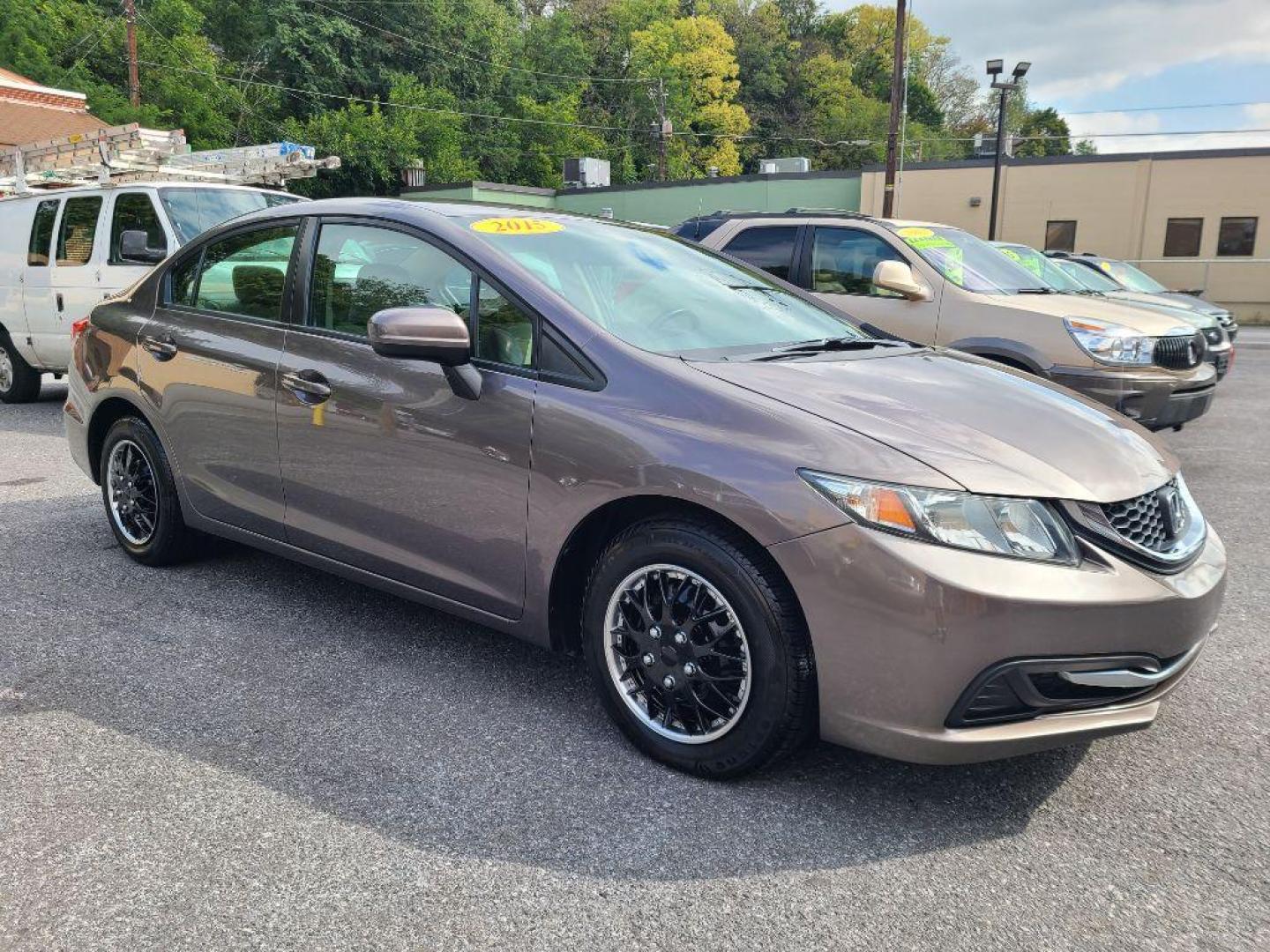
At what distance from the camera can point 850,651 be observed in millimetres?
2418

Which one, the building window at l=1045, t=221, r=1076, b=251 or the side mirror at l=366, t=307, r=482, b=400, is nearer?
the side mirror at l=366, t=307, r=482, b=400

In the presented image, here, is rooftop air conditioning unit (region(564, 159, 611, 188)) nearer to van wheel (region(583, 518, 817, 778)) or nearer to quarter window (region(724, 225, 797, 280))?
quarter window (region(724, 225, 797, 280))

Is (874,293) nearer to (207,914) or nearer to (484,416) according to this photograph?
(484,416)

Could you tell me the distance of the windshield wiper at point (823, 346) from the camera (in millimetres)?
3169

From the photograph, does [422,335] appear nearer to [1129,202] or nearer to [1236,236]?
[1129,202]

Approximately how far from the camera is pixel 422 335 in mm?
2947

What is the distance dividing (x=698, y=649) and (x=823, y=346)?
1262 millimetres

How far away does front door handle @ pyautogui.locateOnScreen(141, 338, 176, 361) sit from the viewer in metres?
4.20

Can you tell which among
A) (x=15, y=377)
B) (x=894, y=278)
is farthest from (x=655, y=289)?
(x=15, y=377)

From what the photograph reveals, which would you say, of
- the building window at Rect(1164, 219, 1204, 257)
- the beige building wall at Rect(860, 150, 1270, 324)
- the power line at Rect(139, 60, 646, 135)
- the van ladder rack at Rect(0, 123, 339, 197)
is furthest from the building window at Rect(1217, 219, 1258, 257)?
the power line at Rect(139, 60, 646, 135)

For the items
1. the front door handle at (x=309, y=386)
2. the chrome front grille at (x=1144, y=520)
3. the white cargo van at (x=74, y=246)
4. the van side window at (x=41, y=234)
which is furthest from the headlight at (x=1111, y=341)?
the van side window at (x=41, y=234)

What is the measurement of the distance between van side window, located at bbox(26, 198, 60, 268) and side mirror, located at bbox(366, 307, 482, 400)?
7609 millimetres

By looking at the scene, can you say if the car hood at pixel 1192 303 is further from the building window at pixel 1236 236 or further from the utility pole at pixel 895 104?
the building window at pixel 1236 236

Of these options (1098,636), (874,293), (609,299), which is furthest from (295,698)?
(874,293)
